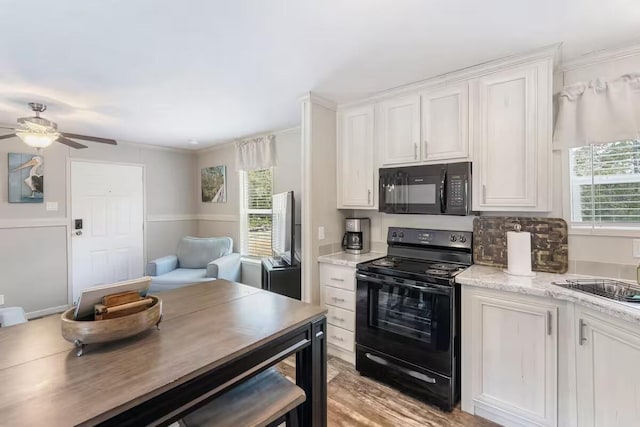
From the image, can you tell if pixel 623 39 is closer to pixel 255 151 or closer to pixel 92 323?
pixel 92 323

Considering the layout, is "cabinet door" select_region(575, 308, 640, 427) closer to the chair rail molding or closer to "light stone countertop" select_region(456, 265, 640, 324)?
"light stone countertop" select_region(456, 265, 640, 324)

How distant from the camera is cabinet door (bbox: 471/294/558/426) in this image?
5.65ft

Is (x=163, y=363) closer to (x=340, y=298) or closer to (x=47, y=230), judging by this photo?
(x=340, y=298)

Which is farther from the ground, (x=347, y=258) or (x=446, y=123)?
(x=446, y=123)

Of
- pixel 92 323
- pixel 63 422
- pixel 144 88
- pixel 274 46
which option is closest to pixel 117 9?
pixel 274 46

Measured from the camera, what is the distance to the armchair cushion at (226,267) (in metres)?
3.76

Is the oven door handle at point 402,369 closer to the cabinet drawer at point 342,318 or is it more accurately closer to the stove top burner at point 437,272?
the cabinet drawer at point 342,318

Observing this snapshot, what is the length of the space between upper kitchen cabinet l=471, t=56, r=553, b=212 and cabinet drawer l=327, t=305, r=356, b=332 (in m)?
1.31

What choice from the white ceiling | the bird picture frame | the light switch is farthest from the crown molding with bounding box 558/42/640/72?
the bird picture frame

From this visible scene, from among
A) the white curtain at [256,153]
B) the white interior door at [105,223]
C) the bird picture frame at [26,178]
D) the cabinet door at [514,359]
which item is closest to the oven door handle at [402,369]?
the cabinet door at [514,359]

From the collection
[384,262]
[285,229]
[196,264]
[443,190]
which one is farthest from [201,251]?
[443,190]

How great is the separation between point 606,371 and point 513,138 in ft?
4.60

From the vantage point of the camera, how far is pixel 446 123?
232 centimetres

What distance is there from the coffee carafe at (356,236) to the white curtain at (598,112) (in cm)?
160
